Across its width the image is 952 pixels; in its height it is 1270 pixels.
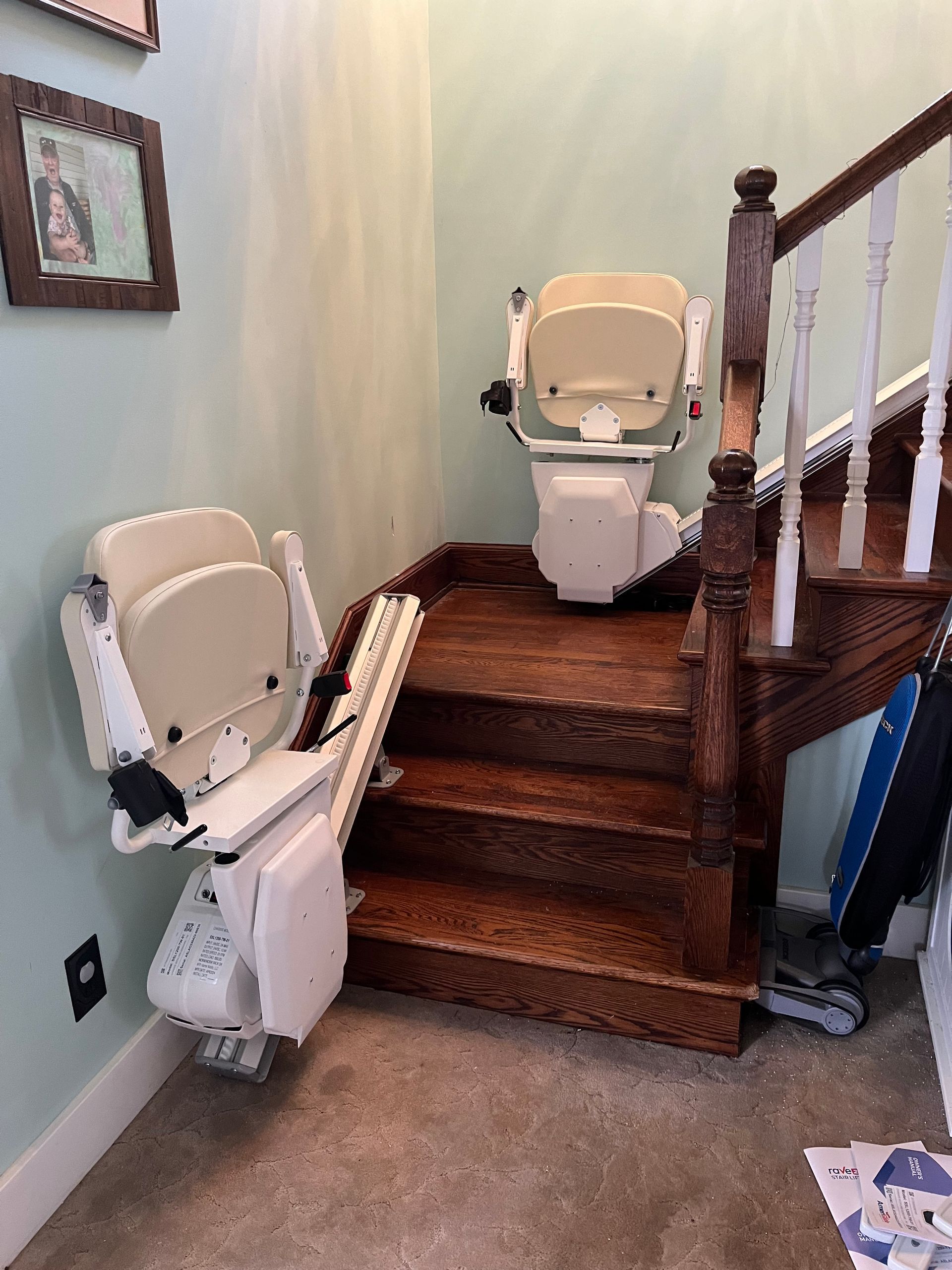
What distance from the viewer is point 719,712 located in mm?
1812

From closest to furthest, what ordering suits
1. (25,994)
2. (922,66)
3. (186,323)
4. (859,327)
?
(25,994) < (186,323) < (922,66) < (859,327)

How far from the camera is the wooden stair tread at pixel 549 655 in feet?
7.89

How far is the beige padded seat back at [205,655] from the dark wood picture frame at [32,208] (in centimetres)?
50

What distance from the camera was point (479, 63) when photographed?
297cm

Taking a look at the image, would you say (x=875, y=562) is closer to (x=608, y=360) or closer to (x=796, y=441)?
(x=796, y=441)

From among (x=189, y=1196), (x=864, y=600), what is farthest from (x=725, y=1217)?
(x=864, y=600)

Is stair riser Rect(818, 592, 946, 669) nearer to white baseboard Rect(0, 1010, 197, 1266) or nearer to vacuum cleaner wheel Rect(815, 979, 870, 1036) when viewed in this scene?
vacuum cleaner wheel Rect(815, 979, 870, 1036)

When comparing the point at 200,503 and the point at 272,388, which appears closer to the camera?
the point at 200,503

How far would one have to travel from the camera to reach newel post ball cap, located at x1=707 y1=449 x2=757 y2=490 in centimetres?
166

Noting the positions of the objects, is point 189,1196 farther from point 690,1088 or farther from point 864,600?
point 864,600

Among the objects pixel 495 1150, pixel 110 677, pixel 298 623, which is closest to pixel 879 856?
pixel 495 1150

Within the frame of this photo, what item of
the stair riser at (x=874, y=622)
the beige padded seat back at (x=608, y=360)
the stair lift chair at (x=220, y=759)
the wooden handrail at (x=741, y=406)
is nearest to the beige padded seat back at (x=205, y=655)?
the stair lift chair at (x=220, y=759)

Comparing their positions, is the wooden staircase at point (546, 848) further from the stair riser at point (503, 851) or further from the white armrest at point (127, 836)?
the white armrest at point (127, 836)

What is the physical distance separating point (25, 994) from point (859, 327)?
2.87 metres
